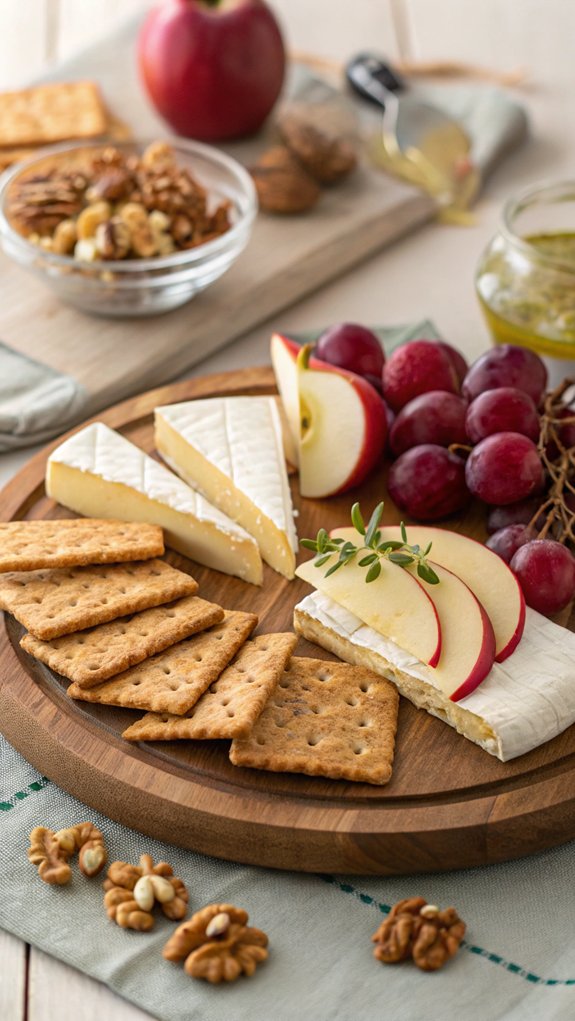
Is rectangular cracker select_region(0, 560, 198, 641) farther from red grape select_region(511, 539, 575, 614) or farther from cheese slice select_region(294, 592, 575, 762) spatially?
red grape select_region(511, 539, 575, 614)

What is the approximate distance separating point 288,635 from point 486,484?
49 centimetres

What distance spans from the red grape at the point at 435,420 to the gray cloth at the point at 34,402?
81 centimetres

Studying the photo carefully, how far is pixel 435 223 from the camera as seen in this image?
11.7ft

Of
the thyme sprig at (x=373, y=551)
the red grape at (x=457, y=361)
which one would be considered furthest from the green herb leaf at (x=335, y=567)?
the red grape at (x=457, y=361)

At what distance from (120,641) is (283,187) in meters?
1.83

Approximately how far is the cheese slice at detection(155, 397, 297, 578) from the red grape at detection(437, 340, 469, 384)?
389 mm

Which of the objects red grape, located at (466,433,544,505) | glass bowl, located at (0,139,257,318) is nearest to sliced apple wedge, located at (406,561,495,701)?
red grape, located at (466,433,544,505)

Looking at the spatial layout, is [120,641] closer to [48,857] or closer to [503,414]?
[48,857]

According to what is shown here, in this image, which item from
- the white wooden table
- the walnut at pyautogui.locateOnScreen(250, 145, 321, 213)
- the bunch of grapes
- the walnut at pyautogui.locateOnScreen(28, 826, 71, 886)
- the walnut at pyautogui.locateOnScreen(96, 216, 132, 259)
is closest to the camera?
the walnut at pyautogui.locateOnScreen(28, 826, 71, 886)

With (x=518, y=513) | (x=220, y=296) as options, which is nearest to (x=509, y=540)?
(x=518, y=513)

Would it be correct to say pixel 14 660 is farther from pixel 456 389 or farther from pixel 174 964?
pixel 456 389

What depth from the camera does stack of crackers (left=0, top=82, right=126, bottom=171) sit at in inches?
137

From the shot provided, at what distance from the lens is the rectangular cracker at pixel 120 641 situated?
1.90 metres

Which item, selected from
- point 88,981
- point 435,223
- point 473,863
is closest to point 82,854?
point 88,981
